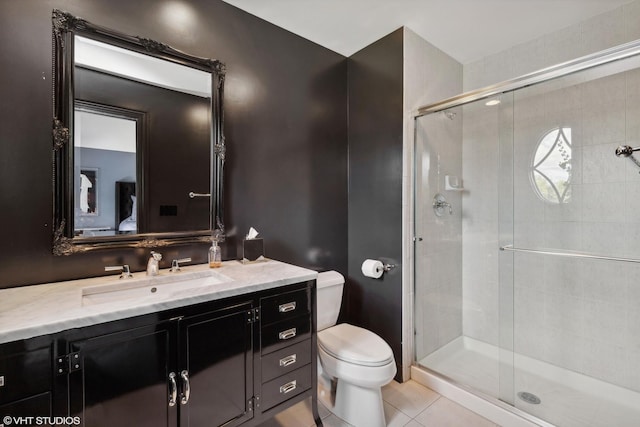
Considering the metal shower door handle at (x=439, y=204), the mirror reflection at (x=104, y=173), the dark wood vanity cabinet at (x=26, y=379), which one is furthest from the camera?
the metal shower door handle at (x=439, y=204)

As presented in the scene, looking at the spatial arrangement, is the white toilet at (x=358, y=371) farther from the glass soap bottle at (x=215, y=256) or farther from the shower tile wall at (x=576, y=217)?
the shower tile wall at (x=576, y=217)

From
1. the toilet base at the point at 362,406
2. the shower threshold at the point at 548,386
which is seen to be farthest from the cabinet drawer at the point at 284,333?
the shower threshold at the point at 548,386

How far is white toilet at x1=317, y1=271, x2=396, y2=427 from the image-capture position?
1602 mm

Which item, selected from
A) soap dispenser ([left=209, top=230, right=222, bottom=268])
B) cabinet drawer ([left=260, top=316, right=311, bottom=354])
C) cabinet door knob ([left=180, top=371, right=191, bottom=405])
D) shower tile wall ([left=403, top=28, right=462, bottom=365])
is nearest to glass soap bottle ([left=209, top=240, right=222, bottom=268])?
soap dispenser ([left=209, top=230, right=222, bottom=268])

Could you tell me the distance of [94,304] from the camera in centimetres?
122

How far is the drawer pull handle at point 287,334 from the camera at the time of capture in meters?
1.45

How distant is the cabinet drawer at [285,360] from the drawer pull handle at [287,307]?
0.19 meters

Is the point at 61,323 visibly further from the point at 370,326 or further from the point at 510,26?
the point at 510,26

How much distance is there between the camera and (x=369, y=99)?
91.6 inches

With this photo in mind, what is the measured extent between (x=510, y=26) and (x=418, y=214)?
58.4 inches

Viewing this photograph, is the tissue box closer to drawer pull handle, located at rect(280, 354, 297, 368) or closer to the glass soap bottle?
the glass soap bottle

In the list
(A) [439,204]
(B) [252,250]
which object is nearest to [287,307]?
(B) [252,250]

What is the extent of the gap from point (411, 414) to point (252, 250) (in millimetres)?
1387

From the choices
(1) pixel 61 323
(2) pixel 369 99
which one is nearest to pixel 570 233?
(2) pixel 369 99
